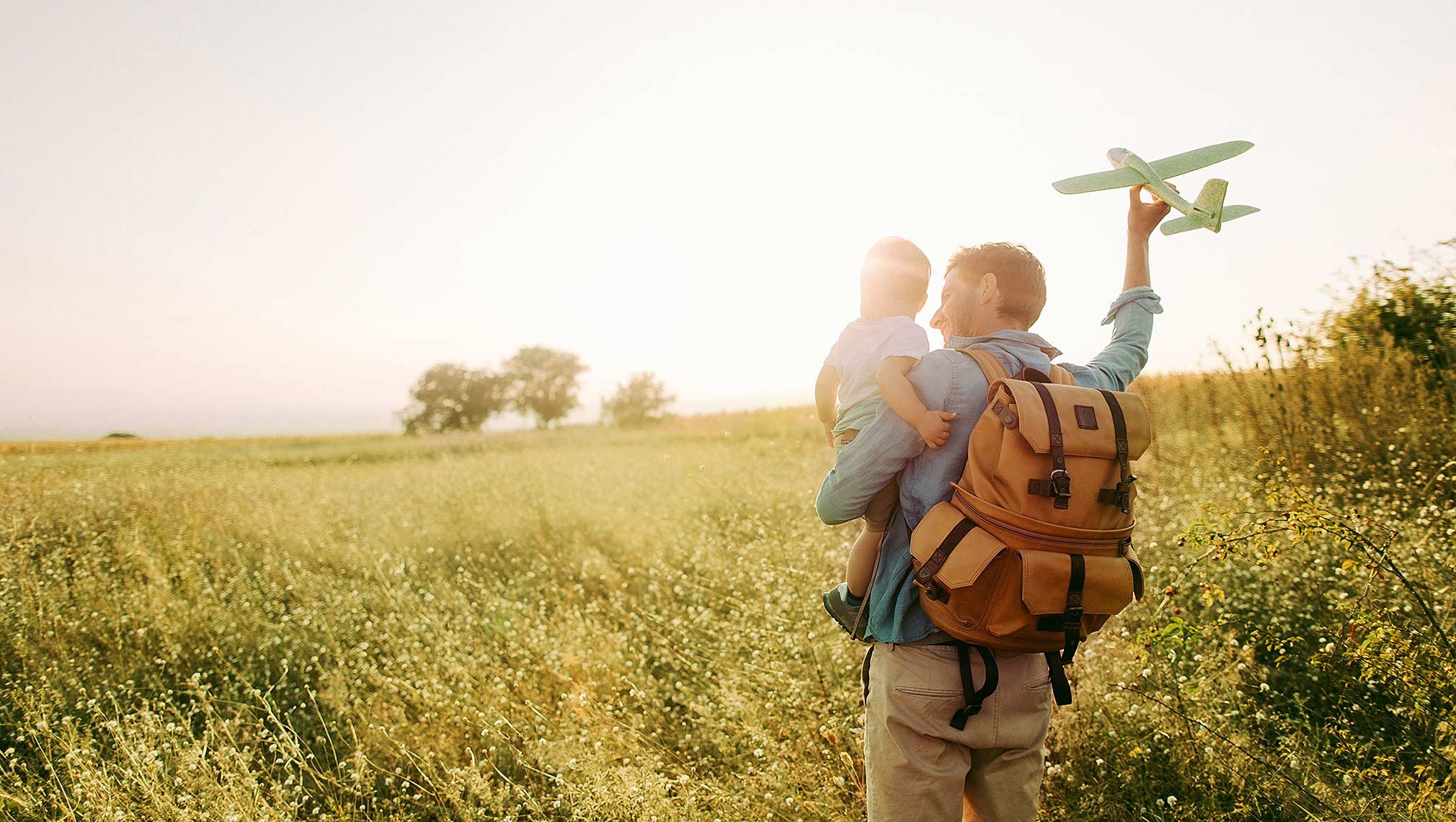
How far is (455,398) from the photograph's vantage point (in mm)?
52656

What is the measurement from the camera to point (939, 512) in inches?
67.1

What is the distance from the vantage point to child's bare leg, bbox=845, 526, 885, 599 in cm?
208

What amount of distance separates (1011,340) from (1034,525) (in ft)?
1.77

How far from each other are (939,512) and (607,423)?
1369 inches

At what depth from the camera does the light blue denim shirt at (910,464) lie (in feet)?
5.83

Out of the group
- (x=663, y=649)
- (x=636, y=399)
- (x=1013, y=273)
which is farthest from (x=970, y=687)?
(x=636, y=399)

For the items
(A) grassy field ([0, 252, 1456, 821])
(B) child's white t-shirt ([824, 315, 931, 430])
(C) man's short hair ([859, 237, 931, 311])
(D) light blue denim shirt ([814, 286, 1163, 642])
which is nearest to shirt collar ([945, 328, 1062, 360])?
(D) light blue denim shirt ([814, 286, 1163, 642])

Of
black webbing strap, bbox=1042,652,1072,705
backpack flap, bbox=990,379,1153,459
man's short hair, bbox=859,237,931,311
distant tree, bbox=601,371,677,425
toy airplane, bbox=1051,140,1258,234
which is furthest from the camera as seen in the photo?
distant tree, bbox=601,371,677,425

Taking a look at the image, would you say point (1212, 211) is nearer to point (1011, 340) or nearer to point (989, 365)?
point (1011, 340)

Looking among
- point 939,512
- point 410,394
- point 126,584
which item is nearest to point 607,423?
point 410,394

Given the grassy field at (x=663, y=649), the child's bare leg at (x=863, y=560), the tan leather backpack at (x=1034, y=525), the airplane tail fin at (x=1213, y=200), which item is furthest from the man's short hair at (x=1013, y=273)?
the grassy field at (x=663, y=649)

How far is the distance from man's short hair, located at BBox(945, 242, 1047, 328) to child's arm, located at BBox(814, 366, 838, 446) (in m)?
0.60

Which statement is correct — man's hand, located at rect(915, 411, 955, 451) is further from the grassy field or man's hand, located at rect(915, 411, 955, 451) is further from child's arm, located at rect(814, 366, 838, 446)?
the grassy field

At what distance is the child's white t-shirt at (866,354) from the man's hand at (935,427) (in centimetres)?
27
